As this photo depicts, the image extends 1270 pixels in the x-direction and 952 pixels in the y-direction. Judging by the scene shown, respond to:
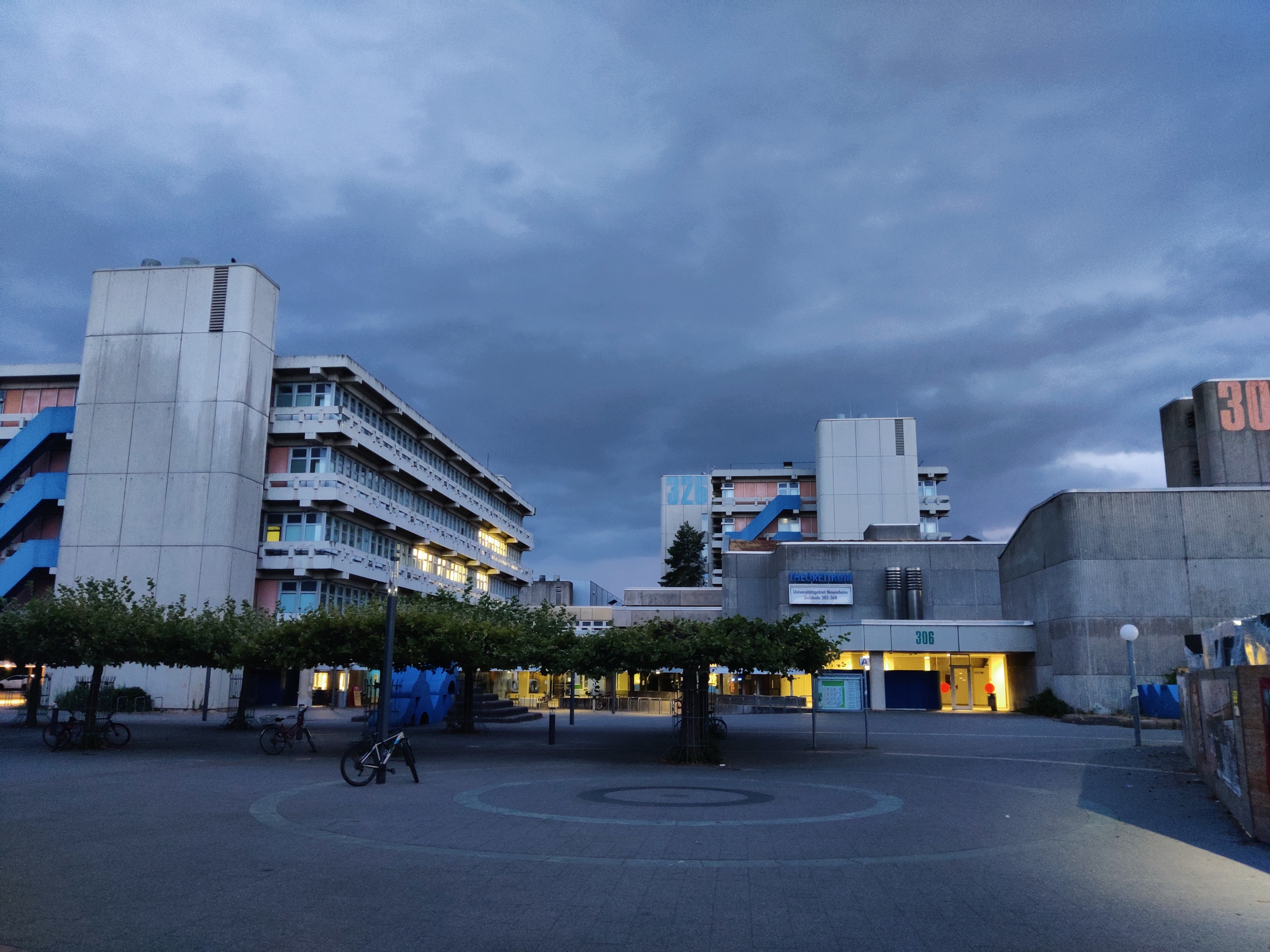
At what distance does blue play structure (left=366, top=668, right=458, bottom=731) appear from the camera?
122ft

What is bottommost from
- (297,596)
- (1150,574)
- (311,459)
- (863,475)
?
(297,596)

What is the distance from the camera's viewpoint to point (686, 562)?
358 feet

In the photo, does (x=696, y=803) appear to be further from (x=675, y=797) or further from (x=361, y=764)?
(x=361, y=764)

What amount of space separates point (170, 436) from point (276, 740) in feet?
105

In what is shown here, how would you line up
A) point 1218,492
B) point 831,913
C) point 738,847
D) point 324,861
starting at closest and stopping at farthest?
1. point 831,913
2. point 324,861
3. point 738,847
4. point 1218,492

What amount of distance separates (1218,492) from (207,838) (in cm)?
4543

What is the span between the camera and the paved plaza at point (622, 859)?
803 cm

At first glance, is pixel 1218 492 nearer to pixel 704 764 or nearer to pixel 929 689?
pixel 929 689

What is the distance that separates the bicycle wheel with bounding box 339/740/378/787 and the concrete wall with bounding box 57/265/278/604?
34.2 m

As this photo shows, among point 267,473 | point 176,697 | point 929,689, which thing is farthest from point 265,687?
point 929,689

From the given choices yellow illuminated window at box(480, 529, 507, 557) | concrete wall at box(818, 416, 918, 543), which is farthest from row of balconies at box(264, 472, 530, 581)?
concrete wall at box(818, 416, 918, 543)

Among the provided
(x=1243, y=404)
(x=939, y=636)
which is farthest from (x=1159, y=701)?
(x=1243, y=404)

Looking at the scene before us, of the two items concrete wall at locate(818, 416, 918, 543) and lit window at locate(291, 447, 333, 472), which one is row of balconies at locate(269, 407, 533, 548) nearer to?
lit window at locate(291, 447, 333, 472)

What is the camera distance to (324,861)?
35.2ft
